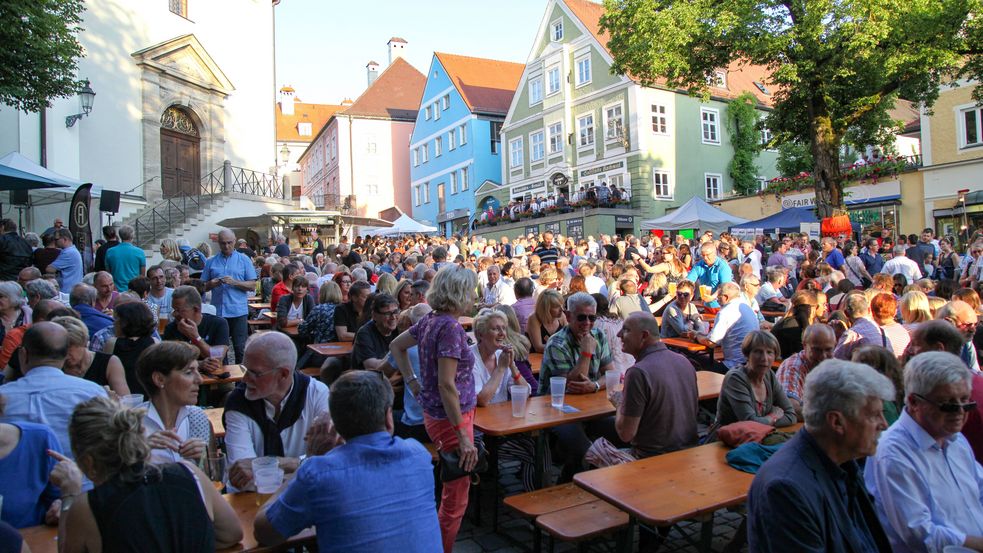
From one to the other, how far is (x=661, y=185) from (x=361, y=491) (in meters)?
30.5

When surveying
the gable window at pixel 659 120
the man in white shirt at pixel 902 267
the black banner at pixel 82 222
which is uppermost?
the gable window at pixel 659 120

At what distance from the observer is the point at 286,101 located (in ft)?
240

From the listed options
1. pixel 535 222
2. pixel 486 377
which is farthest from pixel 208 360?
pixel 535 222

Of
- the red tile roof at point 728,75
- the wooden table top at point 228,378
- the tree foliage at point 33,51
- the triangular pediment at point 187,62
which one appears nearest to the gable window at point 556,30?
the red tile roof at point 728,75

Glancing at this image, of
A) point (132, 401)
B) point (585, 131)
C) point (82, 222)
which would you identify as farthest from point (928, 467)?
point (585, 131)

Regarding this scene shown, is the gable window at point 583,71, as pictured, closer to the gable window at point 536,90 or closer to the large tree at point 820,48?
the gable window at point 536,90

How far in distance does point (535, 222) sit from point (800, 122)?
501 inches

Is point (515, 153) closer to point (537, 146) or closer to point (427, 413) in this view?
point (537, 146)

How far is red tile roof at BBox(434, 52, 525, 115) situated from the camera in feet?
139

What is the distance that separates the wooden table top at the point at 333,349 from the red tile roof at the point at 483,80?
118 feet

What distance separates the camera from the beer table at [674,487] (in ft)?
9.59

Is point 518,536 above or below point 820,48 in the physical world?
below

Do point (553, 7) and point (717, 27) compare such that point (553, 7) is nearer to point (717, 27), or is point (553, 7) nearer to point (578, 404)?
point (717, 27)

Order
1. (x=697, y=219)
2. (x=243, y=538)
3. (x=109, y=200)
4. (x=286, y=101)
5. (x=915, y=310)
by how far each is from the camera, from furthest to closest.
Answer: (x=286, y=101) → (x=697, y=219) → (x=109, y=200) → (x=915, y=310) → (x=243, y=538)
